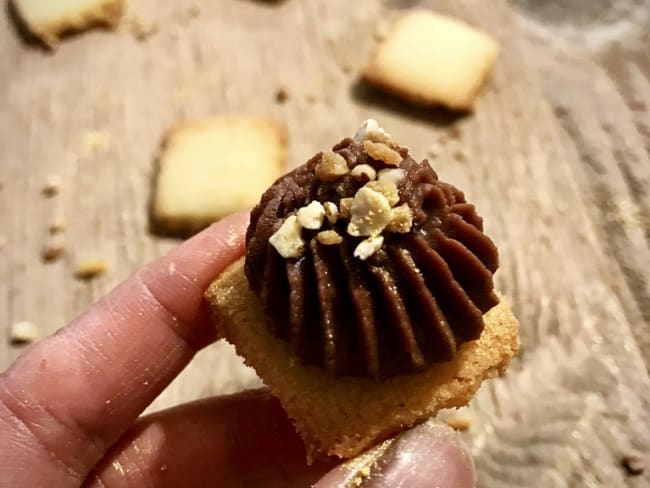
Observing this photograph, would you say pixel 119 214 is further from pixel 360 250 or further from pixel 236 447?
pixel 360 250

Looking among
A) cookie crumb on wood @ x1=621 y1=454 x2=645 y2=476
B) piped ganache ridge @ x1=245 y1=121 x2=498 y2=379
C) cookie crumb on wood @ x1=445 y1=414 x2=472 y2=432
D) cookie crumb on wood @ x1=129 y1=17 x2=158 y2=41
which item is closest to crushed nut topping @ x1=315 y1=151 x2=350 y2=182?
piped ganache ridge @ x1=245 y1=121 x2=498 y2=379

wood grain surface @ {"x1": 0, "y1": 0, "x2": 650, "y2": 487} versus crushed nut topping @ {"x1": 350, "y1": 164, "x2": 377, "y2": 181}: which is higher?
crushed nut topping @ {"x1": 350, "y1": 164, "x2": 377, "y2": 181}

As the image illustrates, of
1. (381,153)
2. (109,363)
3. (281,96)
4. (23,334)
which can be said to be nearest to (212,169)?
(281,96)

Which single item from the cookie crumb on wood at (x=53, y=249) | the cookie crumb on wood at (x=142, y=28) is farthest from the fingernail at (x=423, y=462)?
the cookie crumb on wood at (x=142, y=28)

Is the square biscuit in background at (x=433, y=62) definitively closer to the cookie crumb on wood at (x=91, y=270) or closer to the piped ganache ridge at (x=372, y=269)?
the cookie crumb on wood at (x=91, y=270)

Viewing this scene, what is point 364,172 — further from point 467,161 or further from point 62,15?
point 62,15

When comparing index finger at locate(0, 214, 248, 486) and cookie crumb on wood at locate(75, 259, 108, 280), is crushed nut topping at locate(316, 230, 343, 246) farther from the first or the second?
cookie crumb on wood at locate(75, 259, 108, 280)
